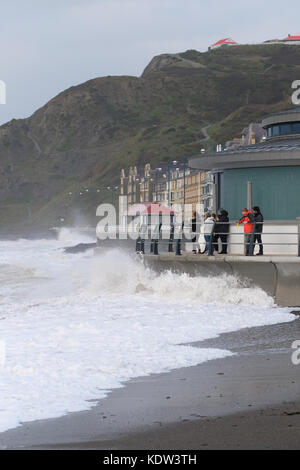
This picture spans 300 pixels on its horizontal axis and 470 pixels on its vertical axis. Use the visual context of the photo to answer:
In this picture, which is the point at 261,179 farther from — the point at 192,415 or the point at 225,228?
the point at 192,415

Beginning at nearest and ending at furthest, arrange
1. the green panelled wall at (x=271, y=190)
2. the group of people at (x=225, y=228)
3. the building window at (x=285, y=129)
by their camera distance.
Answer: the group of people at (x=225, y=228)
the green panelled wall at (x=271, y=190)
the building window at (x=285, y=129)

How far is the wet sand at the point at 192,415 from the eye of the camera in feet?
26.5

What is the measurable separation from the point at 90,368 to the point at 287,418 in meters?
3.81

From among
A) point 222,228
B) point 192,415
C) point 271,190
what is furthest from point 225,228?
point 192,415

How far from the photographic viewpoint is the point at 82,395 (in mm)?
10148

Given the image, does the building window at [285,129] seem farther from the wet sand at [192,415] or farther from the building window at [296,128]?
the wet sand at [192,415]

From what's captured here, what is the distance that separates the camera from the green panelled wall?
24531mm

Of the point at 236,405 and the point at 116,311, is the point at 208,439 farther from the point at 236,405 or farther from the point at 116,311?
the point at 116,311

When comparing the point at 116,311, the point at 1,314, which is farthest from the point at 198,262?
the point at 1,314

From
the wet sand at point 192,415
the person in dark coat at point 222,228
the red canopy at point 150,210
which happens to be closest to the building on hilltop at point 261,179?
the person in dark coat at point 222,228

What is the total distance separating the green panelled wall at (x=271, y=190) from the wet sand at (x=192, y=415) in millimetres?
12663

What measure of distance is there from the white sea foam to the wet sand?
0.43m

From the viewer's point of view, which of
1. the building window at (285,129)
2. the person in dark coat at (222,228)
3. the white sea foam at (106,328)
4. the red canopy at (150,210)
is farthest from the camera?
the red canopy at (150,210)

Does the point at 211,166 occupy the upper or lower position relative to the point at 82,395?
upper
